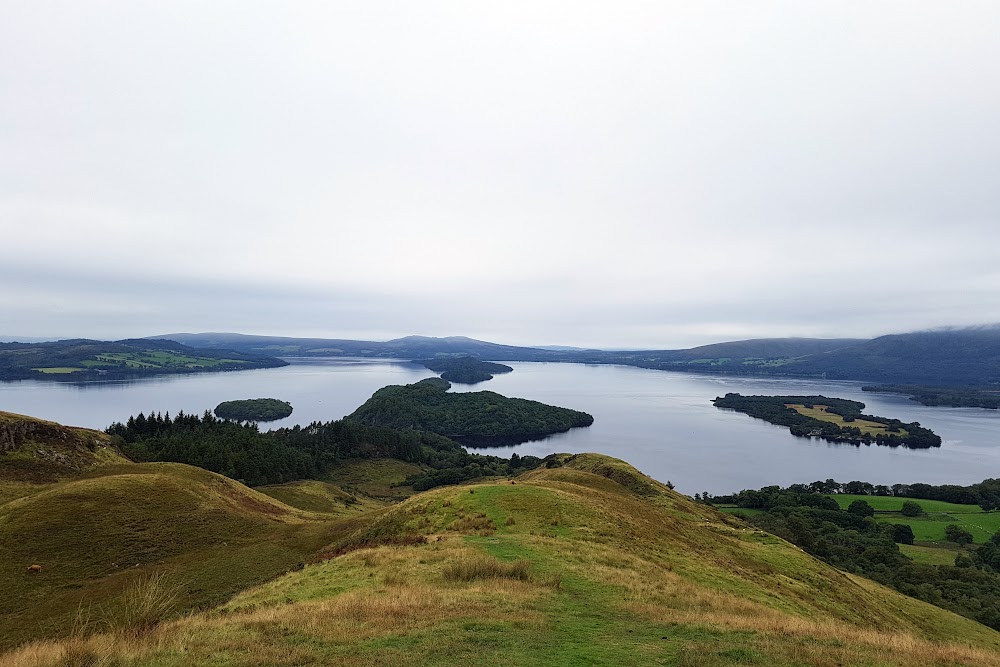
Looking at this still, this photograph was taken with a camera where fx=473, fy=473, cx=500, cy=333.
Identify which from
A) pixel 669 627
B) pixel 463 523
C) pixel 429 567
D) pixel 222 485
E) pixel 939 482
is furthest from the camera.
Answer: pixel 939 482

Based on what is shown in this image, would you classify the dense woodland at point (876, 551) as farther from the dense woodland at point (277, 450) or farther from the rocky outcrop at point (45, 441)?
the rocky outcrop at point (45, 441)

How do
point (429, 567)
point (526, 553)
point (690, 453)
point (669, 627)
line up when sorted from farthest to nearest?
point (690, 453) < point (526, 553) < point (429, 567) < point (669, 627)

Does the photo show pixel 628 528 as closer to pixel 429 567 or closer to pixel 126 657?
pixel 429 567

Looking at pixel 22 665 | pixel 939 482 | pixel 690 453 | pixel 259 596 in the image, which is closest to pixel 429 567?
pixel 259 596

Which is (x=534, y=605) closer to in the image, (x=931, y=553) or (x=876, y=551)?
(x=876, y=551)

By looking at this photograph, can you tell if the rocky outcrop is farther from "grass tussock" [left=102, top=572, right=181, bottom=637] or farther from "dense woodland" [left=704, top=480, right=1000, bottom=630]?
"dense woodland" [left=704, top=480, right=1000, bottom=630]

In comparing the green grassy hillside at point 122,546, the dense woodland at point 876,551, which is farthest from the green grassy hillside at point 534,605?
the dense woodland at point 876,551

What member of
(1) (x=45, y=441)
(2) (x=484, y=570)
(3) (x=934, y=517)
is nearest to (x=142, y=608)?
(2) (x=484, y=570)

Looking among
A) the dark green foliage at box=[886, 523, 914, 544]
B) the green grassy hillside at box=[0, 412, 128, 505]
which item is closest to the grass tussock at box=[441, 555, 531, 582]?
the green grassy hillside at box=[0, 412, 128, 505]
